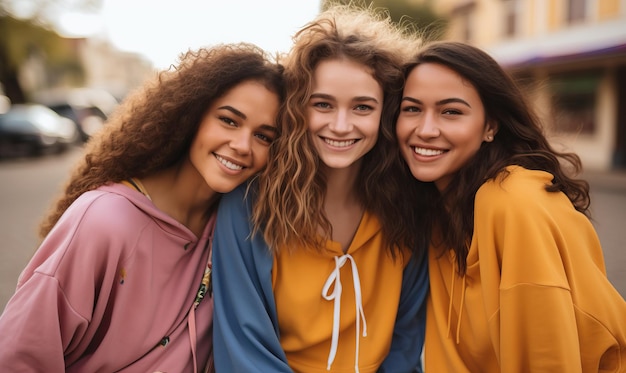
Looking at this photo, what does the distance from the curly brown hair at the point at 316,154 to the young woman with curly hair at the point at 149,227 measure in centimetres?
12

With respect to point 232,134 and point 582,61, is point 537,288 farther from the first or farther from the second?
point 582,61

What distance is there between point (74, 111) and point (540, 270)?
70.7ft

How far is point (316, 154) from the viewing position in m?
2.53

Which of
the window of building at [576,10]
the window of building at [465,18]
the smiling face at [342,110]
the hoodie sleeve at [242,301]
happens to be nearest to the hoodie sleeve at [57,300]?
the hoodie sleeve at [242,301]

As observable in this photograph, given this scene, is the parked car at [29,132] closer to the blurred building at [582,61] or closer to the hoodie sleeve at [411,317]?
the blurred building at [582,61]

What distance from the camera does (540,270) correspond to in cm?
194

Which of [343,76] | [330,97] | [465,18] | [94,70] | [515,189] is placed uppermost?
[94,70]

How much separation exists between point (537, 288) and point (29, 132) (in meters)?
16.7

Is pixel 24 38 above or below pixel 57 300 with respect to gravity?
above

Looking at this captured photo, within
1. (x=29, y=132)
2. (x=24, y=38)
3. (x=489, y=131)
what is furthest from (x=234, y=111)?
(x=24, y=38)

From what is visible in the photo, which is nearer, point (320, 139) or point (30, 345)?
point (30, 345)

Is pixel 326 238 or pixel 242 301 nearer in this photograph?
pixel 242 301

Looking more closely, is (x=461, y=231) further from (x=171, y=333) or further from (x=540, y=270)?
(x=171, y=333)

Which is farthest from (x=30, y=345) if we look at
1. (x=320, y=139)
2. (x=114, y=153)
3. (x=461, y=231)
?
(x=461, y=231)
